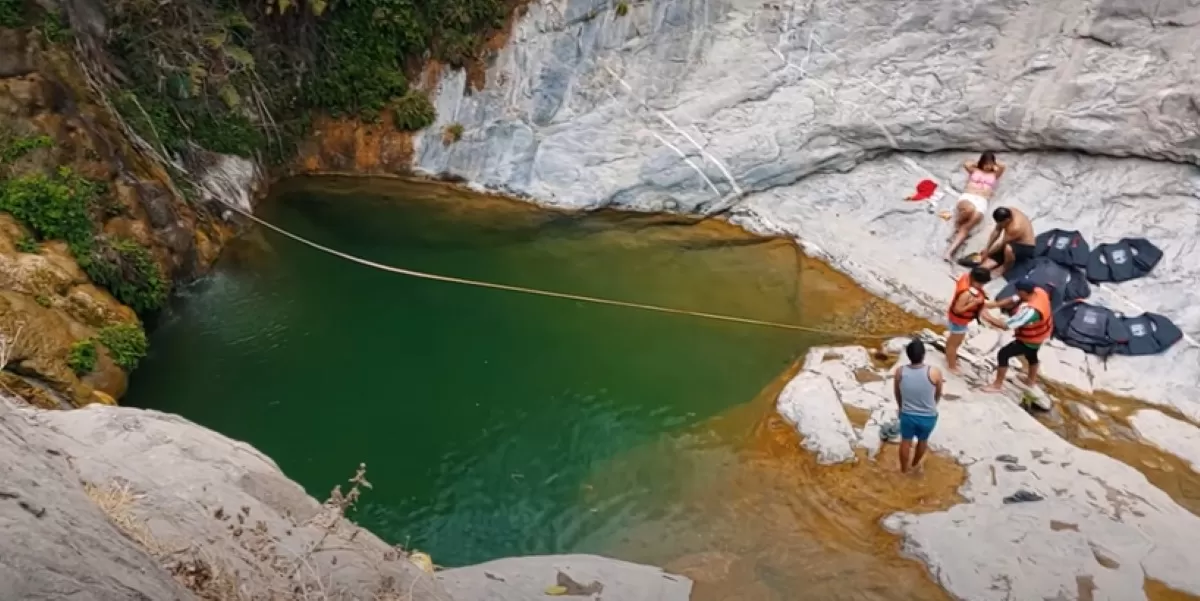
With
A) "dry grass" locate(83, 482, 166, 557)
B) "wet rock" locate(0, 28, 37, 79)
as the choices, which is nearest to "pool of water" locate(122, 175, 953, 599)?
"wet rock" locate(0, 28, 37, 79)

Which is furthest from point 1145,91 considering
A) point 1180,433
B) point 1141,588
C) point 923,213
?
point 1141,588

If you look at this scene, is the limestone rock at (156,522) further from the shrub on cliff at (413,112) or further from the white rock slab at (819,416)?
the shrub on cliff at (413,112)

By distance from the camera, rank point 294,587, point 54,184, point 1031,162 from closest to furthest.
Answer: point 294,587 → point 54,184 → point 1031,162

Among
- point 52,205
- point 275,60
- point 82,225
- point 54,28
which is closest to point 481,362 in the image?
point 82,225

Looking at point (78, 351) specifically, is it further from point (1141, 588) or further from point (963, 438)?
point (1141, 588)

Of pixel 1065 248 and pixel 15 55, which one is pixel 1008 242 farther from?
pixel 15 55

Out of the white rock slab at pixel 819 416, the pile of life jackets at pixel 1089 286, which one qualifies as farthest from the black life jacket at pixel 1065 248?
the white rock slab at pixel 819 416

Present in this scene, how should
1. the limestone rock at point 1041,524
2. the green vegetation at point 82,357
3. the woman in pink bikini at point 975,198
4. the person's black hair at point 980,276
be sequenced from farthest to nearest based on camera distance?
the woman in pink bikini at point 975,198 → the person's black hair at point 980,276 → the green vegetation at point 82,357 → the limestone rock at point 1041,524
